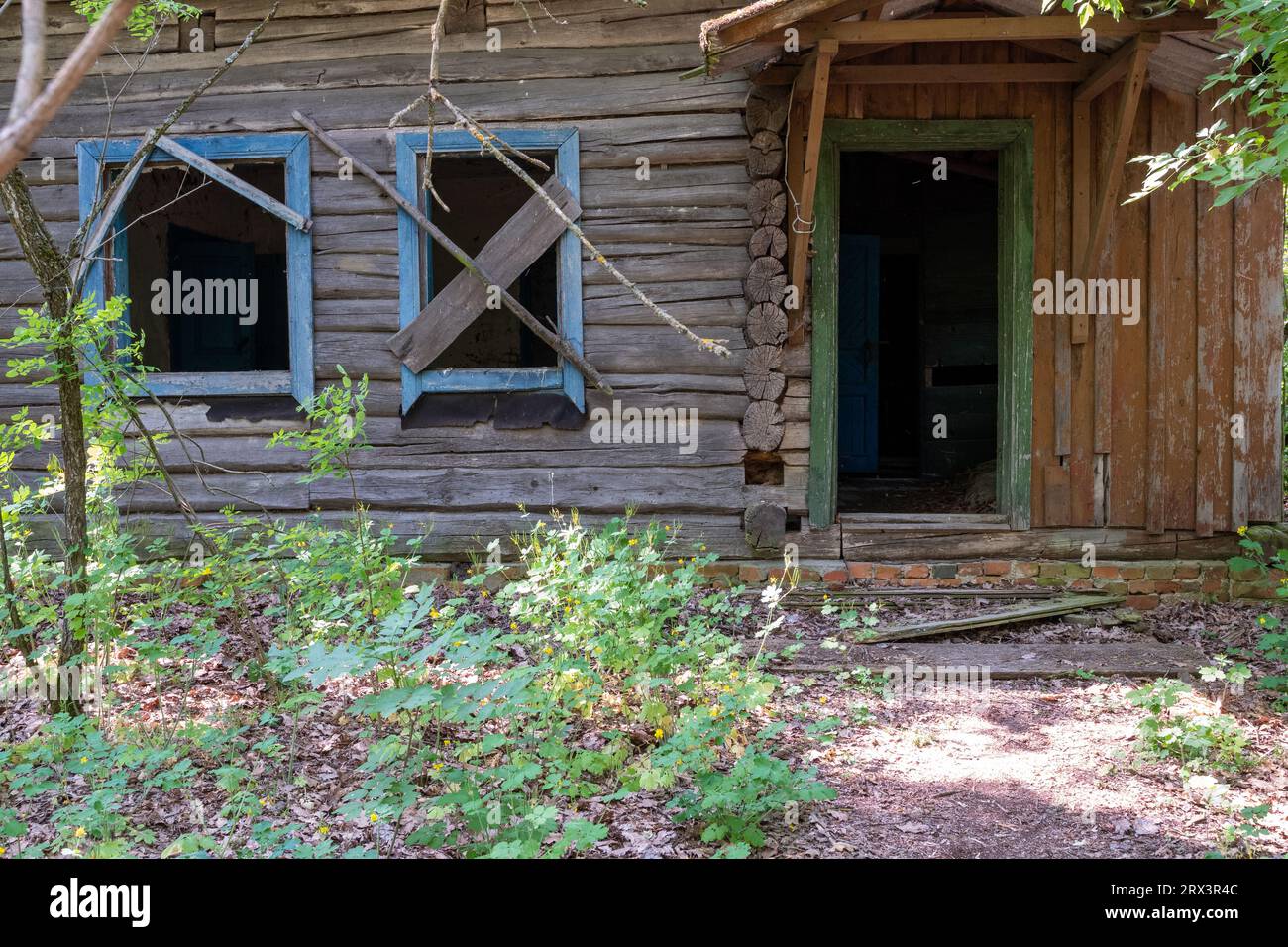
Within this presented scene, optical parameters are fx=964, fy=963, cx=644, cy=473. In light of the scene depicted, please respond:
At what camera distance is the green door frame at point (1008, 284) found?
6.49 metres

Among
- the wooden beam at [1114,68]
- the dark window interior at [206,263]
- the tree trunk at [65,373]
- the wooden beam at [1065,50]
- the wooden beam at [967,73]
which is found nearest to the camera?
the tree trunk at [65,373]

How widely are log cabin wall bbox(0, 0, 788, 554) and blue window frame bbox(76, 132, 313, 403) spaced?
0.09 m

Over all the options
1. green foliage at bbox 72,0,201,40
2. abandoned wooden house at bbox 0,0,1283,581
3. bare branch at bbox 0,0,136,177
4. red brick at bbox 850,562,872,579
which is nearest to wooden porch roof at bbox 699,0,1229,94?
abandoned wooden house at bbox 0,0,1283,581

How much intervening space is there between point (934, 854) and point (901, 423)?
893 centimetres

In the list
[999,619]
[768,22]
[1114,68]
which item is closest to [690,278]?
[768,22]

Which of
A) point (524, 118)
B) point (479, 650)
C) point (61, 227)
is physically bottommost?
point (479, 650)

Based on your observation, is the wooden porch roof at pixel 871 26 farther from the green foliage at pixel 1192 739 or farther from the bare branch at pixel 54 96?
the bare branch at pixel 54 96

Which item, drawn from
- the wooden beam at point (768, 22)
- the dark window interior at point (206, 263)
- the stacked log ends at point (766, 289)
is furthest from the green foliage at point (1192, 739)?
the dark window interior at point (206, 263)

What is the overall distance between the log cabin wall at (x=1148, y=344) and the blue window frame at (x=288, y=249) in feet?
11.2

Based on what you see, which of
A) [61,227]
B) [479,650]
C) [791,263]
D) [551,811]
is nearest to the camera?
[551,811]

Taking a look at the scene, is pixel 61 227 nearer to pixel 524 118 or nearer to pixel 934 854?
pixel 524 118

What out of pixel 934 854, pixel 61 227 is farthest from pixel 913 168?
pixel 934 854

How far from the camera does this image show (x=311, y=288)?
6.83 meters

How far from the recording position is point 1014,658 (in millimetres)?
5344
